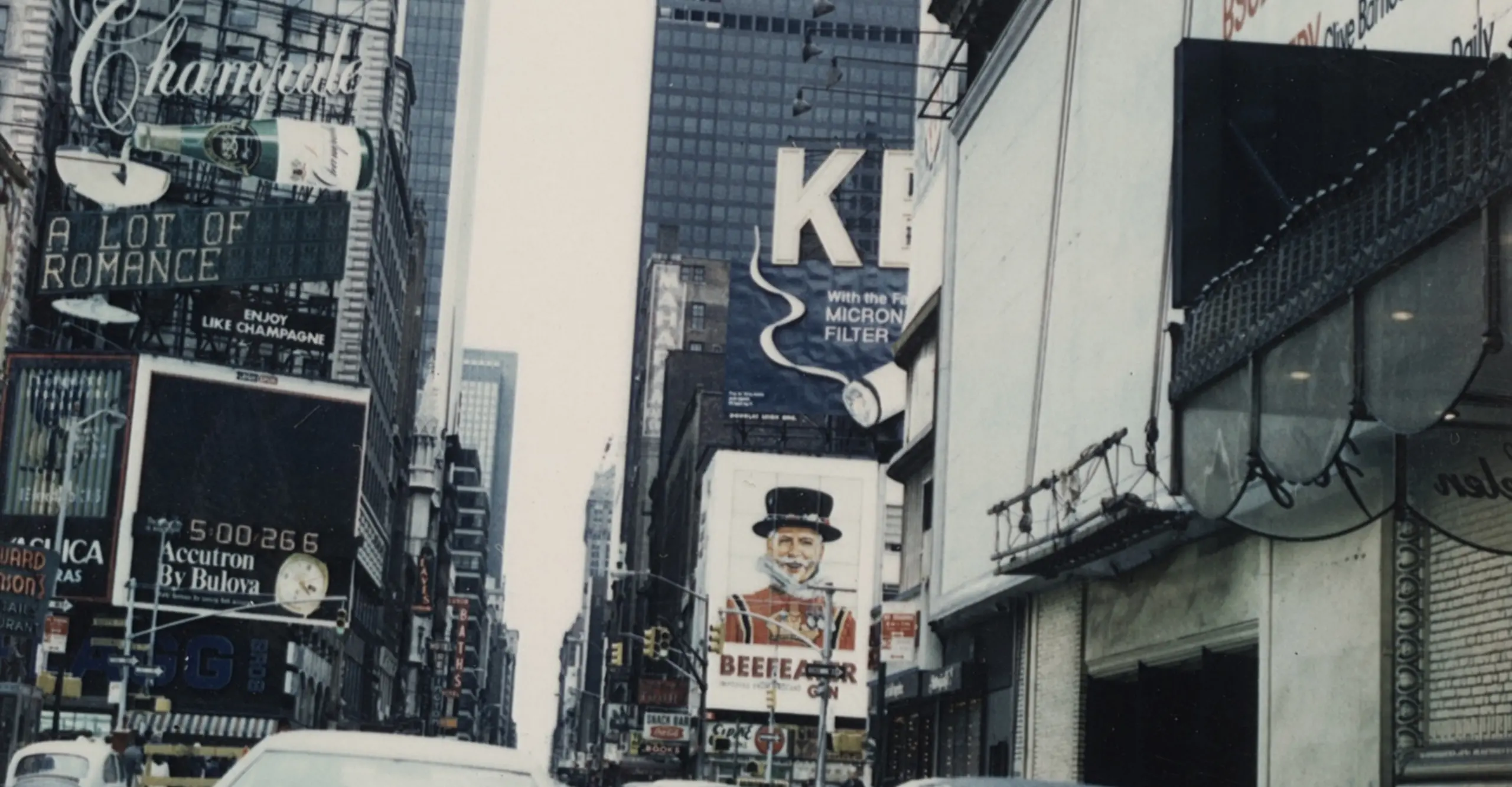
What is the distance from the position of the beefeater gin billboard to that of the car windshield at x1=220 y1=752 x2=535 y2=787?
8235 centimetres

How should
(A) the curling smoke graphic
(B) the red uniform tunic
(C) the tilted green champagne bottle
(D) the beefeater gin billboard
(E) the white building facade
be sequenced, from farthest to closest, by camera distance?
(D) the beefeater gin billboard → (B) the red uniform tunic → (C) the tilted green champagne bottle → (A) the curling smoke graphic → (E) the white building facade

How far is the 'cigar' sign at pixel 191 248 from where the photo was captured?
81.2 meters

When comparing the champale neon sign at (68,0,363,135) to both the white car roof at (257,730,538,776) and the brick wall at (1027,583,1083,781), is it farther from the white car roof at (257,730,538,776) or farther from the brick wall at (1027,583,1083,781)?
the white car roof at (257,730,538,776)

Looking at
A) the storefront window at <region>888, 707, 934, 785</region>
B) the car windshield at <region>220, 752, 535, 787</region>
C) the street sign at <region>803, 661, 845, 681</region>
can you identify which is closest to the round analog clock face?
the street sign at <region>803, 661, 845, 681</region>

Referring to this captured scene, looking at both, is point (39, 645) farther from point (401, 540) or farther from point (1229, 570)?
point (401, 540)

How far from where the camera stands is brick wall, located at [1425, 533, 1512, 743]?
1521 cm

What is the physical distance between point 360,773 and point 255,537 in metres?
72.2

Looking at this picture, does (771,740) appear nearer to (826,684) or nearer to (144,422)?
(826,684)

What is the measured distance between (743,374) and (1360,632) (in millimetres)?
65629

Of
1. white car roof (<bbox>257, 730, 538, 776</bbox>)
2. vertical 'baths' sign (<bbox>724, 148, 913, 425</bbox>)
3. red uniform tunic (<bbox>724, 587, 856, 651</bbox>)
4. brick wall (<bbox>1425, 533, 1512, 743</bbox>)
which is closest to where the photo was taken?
white car roof (<bbox>257, 730, 538, 776</bbox>)

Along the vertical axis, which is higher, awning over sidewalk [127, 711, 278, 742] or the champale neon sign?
the champale neon sign

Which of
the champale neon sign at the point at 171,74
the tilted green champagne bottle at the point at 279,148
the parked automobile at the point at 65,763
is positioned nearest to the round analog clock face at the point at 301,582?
the tilted green champagne bottle at the point at 279,148

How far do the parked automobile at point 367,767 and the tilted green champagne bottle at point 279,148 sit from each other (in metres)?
76.5

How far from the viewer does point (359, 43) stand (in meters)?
94.5
